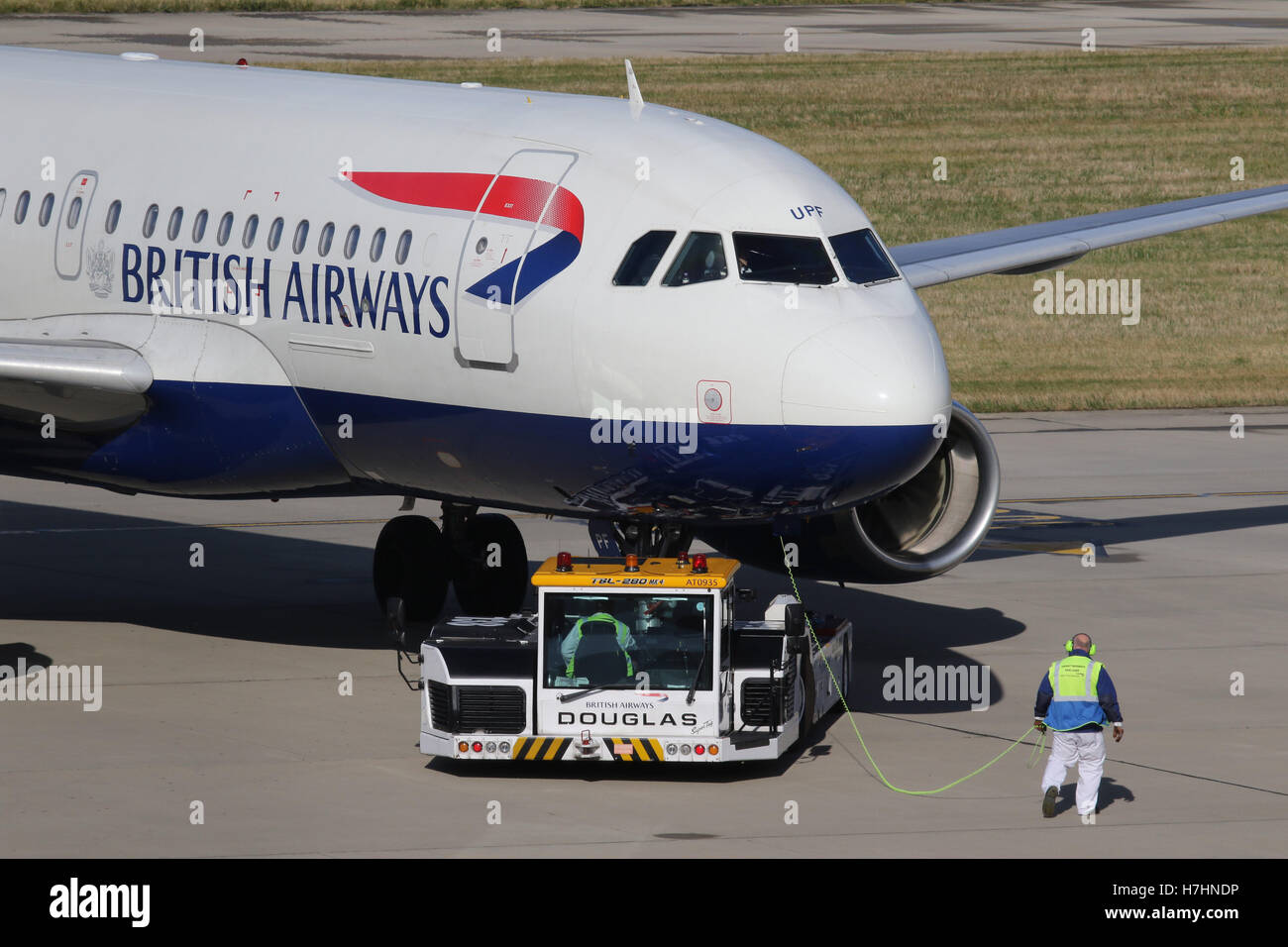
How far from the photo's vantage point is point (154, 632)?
23406mm

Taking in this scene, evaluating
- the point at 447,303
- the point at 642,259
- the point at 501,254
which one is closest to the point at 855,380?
the point at 642,259

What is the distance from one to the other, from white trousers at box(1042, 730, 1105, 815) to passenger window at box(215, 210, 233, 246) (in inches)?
373

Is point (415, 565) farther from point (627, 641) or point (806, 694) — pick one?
point (806, 694)

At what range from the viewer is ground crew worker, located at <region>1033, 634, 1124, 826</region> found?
16.3 meters

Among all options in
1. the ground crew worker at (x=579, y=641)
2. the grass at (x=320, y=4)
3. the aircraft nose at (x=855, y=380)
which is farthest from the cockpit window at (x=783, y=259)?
the grass at (x=320, y=4)

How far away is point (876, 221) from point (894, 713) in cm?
3978

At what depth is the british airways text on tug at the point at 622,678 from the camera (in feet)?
57.0

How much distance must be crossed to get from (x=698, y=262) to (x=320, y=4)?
7434 centimetres

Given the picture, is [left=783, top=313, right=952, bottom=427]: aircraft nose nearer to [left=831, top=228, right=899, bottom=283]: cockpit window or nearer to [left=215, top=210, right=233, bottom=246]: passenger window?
[left=831, top=228, right=899, bottom=283]: cockpit window

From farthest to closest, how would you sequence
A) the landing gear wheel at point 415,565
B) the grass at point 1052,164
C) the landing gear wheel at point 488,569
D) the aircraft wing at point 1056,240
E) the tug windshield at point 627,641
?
the grass at point 1052,164 → the aircraft wing at point 1056,240 → the landing gear wheel at point 488,569 → the landing gear wheel at point 415,565 → the tug windshield at point 627,641

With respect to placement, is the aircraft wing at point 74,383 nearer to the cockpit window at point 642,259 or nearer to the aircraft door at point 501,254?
the aircraft door at point 501,254

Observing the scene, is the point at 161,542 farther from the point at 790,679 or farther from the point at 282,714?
the point at 790,679

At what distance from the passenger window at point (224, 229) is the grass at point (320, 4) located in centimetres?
6309

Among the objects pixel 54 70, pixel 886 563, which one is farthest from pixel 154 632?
pixel 886 563
